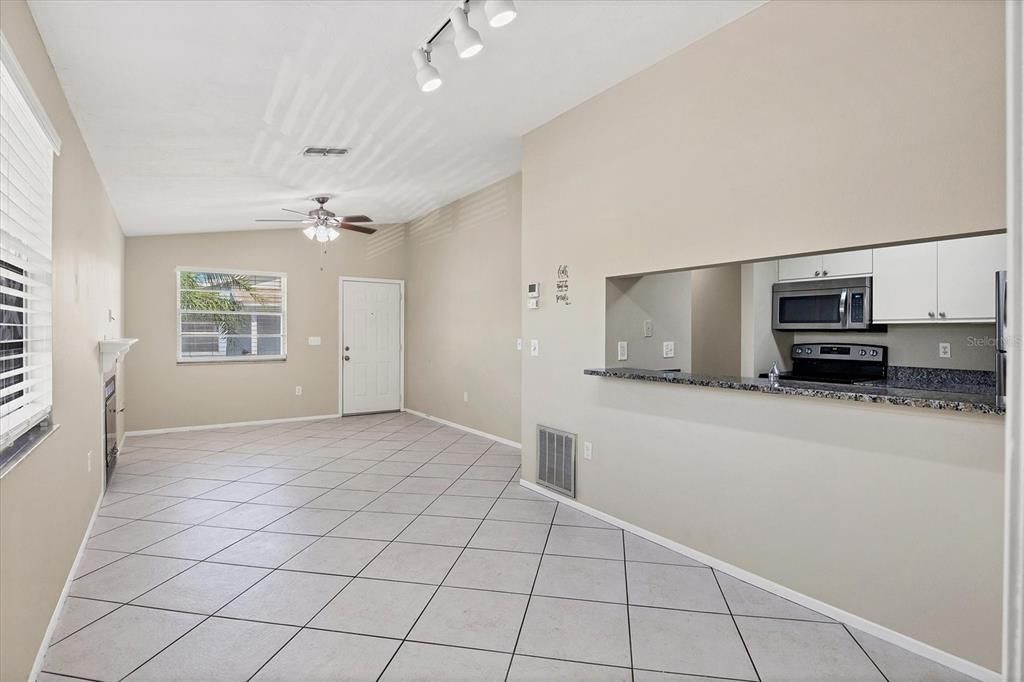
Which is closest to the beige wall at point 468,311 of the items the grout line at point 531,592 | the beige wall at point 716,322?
the beige wall at point 716,322

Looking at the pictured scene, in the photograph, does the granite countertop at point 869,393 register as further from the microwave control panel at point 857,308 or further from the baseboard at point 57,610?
the baseboard at point 57,610

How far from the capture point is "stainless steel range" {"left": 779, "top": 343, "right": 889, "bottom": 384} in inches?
148

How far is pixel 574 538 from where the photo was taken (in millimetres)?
3158

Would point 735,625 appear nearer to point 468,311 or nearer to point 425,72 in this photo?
point 425,72

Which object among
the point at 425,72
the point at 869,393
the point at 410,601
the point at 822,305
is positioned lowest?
the point at 410,601

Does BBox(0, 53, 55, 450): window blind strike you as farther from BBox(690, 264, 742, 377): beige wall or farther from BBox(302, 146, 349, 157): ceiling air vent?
BBox(690, 264, 742, 377): beige wall

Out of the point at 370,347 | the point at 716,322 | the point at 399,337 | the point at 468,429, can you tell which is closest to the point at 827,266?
the point at 716,322

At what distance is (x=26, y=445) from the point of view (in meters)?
1.80

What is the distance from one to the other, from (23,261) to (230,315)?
5.17 metres

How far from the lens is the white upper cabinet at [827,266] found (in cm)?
363

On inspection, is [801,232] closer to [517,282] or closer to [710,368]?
[710,368]

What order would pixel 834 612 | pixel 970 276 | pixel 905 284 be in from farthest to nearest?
pixel 905 284 → pixel 970 276 → pixel 834 612

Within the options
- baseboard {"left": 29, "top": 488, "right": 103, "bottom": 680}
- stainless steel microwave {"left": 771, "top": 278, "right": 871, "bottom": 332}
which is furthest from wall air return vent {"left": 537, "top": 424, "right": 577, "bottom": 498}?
baseboard {"left": 29, "top": 488, "right": 103, "bottom": 680}

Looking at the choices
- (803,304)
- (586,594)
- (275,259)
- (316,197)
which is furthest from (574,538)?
(275,259)
